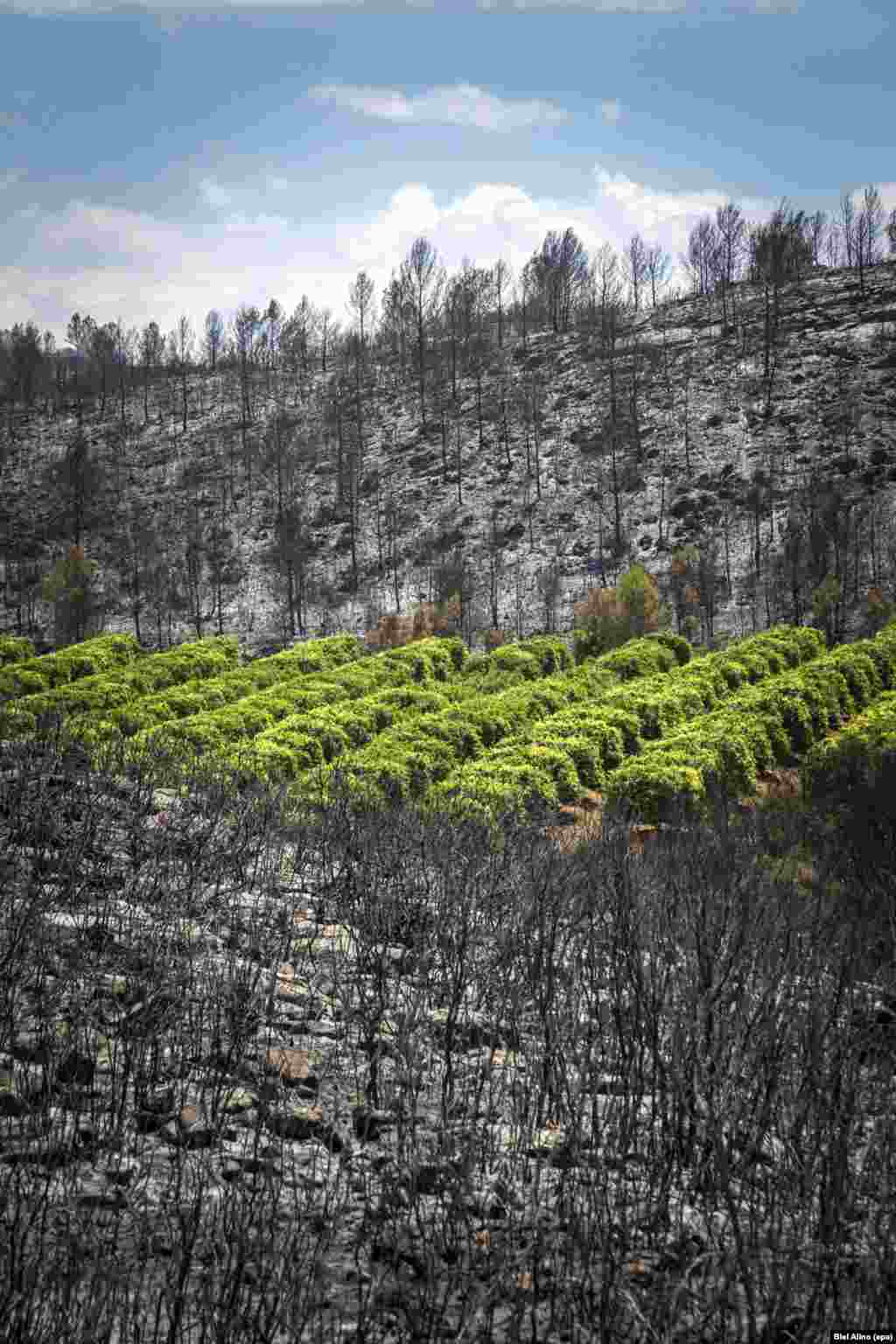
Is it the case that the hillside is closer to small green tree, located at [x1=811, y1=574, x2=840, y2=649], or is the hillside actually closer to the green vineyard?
small green tree, located at [x1=811, y1=574, x2=840, y2=649]

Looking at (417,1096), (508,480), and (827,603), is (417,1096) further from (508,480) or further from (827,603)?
(508,480)

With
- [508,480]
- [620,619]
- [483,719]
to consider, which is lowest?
[483,719]

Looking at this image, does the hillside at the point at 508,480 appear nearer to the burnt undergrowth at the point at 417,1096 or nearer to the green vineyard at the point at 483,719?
the green vineyard at the point at 483,719

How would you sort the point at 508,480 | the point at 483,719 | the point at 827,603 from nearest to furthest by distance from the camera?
the point at 483,719
the point at 827,603
the point at 508,480

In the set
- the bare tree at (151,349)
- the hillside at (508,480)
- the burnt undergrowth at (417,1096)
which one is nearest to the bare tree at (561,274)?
the hillside at (508,480)

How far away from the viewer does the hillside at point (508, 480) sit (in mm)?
50719

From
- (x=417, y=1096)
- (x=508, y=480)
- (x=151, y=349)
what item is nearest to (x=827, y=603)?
(x=508, y=480)

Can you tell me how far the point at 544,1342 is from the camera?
304 cm

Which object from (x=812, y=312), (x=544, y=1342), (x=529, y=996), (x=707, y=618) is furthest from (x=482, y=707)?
(x=812, y=312)

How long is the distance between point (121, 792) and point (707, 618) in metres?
37.7

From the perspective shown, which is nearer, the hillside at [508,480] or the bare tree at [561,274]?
the hillside at [508,480]

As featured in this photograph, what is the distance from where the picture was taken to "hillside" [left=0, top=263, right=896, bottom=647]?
50719 millimetres

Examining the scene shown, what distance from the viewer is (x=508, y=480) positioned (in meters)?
63.1

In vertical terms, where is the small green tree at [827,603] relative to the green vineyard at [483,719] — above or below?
above
